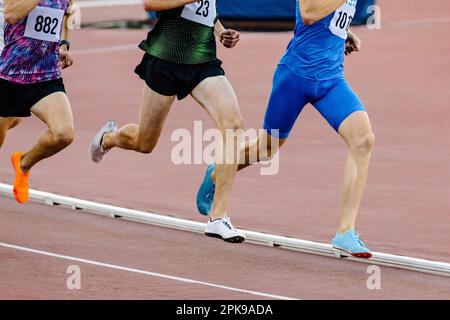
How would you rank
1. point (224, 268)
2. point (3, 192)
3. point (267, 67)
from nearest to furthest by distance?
point (224, 268)
point (3, 192)
point (267, 67)

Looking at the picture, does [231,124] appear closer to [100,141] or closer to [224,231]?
[224,231]

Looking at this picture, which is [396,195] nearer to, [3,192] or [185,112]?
[3,192]

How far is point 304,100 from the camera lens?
10156mm

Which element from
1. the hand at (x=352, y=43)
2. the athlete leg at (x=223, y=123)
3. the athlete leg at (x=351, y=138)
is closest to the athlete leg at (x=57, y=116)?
the athlete leg at (x=223, y=123)

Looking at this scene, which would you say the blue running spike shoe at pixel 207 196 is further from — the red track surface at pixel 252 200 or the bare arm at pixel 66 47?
the bare arm at pixel 66 47

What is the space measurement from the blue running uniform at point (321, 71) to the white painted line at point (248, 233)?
114 cm

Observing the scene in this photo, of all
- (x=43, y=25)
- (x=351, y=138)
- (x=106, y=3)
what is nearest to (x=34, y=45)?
(x=43, y=25)

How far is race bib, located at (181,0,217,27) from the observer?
10.3 m

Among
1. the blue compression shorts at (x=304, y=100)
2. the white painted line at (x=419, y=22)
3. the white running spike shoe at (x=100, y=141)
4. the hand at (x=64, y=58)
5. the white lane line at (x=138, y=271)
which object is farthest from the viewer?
the white painted line at (x=419, y=22)

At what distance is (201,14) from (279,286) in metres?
2.21

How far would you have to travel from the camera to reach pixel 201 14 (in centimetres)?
1033

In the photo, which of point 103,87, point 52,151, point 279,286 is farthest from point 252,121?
point 279,286

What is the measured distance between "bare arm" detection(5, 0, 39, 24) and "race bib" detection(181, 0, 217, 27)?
116 centimetres

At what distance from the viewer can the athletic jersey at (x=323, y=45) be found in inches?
390
